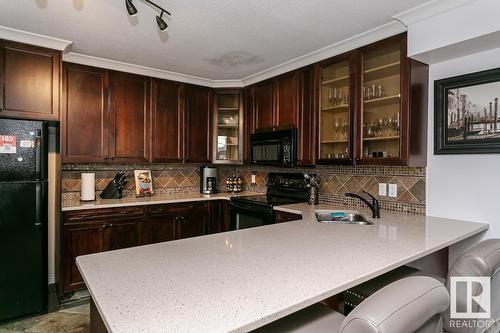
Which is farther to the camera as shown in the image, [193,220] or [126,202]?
[193,220]

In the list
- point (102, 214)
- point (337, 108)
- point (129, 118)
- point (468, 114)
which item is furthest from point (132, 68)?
point (468, 114)

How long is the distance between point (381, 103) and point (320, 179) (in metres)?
1.12

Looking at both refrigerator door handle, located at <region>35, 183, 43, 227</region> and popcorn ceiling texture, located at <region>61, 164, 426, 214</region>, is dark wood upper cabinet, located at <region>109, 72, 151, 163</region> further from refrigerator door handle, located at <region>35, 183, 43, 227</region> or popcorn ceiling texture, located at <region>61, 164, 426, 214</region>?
refrigerator door handle, located at <region>35, 183, 43, 227</region>

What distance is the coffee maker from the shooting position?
3.97 meters

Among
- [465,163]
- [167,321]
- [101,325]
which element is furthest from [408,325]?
[465,163]

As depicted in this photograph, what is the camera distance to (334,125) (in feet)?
9.41

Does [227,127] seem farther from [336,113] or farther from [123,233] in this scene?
[123,233]

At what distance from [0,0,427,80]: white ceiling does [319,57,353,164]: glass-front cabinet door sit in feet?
0.89

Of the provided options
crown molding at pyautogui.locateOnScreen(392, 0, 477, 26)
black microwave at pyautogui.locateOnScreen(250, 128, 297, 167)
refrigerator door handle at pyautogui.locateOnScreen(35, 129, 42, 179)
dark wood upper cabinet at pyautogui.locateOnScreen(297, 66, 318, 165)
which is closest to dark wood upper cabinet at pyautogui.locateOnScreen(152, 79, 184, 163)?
black microwave at pyautogui.locateOnScreen(250, 128, 297, 167)

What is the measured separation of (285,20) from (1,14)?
207 cm

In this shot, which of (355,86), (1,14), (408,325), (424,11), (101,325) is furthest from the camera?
(355,86)

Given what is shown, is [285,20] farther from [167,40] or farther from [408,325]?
[408,325]

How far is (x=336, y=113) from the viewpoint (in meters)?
2.85

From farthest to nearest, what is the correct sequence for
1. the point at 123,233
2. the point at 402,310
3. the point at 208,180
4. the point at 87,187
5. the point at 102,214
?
the point at 208,180
the point at 87,187
the point at 123,233
the point at 102,214
the point at 402,310
